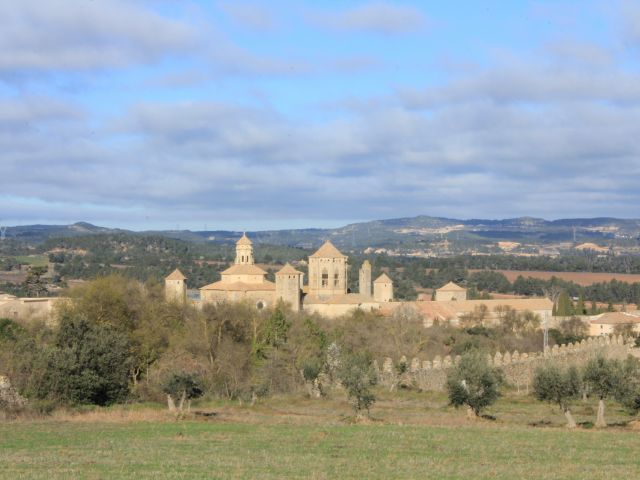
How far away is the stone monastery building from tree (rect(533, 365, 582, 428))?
4473cm

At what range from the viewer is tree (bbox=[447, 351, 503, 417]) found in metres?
29.6

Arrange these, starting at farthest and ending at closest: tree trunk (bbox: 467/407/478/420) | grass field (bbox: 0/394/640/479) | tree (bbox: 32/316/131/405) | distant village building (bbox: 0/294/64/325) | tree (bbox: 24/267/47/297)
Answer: tree (bbox: 24/267/47/297) → distant village building (bbox: 0/294/64/325) → tree (bbox: 32/316/131/405) → tree trunk (bbox: 467/407/478/420) → grass field (bbox: 0/394/640/479)

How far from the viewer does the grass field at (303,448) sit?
16625 millimetres

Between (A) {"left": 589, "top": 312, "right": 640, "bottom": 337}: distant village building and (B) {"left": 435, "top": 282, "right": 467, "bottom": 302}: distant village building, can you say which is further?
(B) {"left": 435, "top": 282, "right": 467, "bottom": 302}: distant village building

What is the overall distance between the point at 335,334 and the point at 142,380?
19.6 metres

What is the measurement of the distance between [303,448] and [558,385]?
11579 mm

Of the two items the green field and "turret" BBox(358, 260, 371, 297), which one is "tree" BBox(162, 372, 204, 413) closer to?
"turret" BBox(358, 260, 371, 297)

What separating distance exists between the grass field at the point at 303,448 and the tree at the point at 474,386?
860mm

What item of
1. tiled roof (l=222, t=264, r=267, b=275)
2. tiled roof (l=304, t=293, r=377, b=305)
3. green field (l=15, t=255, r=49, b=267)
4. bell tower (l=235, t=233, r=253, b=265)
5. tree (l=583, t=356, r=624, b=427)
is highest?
bell tower (l=235, t=233, r=253, b=265)

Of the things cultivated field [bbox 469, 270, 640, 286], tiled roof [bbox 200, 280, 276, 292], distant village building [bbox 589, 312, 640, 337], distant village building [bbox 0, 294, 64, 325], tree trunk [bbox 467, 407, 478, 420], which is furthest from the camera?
cultivated field [bbox 469, 270, 640, 286]

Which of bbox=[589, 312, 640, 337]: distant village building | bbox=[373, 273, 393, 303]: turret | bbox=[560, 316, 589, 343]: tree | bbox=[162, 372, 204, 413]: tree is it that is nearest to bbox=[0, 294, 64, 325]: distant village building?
bbox=[162, 372, 204, 413]: tree

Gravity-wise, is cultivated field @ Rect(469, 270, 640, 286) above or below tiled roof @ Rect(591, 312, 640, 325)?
above

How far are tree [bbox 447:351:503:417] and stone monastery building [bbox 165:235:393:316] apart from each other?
4346 centimetres

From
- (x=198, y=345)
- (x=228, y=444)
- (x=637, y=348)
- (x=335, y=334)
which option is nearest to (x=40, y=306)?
(x=335, y=334)
